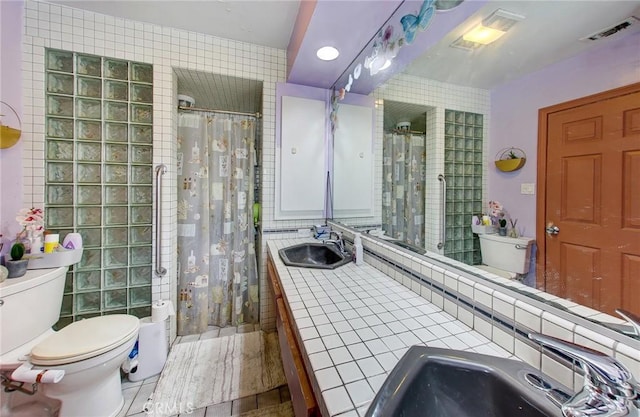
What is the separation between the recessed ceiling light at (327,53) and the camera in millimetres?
1487

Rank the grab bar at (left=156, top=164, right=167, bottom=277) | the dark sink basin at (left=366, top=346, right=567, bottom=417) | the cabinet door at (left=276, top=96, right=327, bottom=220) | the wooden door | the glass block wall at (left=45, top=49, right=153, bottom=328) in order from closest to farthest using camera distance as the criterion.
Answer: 1. the dark sink basin at (left=366, top=346, right=567, bottom=417)
2. the wooden door
3. the glass block wall at (left=45, top=49, right=153, bottom=328)
4. the grab bar at (left=156, top=164, right=167, bottom=277)
5. the cabinet door at (left=276, top=96, right=327, bottom=220)

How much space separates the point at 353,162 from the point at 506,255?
124 cm

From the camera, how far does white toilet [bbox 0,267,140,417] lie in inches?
44.9

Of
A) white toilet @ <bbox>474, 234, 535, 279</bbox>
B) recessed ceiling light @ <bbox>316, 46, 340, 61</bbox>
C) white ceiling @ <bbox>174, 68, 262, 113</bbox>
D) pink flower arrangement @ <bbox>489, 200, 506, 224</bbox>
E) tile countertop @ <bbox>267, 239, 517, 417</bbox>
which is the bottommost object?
tile countertop @ <bbox>267, 239, 517, 417</bbox>

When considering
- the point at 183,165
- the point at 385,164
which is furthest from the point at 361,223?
the point at 183,165

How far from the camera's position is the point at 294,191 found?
2.01 m

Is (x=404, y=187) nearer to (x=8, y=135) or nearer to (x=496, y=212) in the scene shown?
(x=496, y=212)

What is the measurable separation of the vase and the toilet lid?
0.37 meters

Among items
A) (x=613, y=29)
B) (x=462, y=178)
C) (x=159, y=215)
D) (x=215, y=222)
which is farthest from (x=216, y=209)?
(x=613, y=29)

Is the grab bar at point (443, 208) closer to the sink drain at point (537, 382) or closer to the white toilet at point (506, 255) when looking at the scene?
the white toilet at point (506, 255)

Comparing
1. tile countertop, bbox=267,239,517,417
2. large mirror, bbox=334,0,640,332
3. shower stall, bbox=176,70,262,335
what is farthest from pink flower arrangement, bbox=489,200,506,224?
shower stall, bbox=176,70,262,335

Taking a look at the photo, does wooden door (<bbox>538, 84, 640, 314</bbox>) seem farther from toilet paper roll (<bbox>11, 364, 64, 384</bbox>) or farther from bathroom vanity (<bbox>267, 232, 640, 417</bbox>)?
toilet paper roll (<bbox>11, 364, 64, 384</bbox>)

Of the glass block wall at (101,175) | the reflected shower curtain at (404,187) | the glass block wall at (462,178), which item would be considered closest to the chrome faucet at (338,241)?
the reflected shower curtain at (404,187)

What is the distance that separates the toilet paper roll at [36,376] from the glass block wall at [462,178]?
1795 mm
